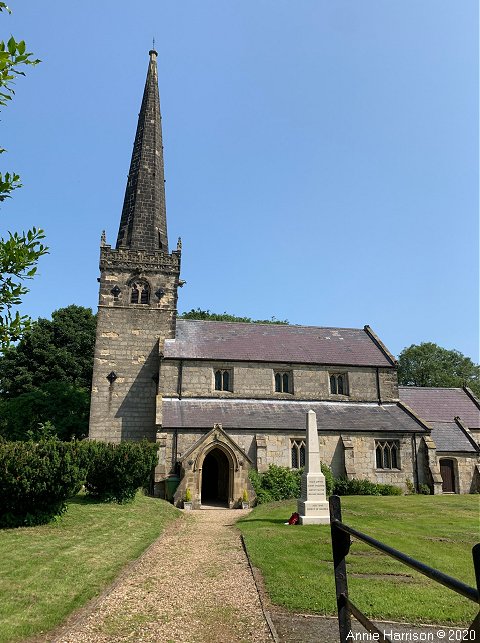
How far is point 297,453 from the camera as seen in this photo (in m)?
26.6

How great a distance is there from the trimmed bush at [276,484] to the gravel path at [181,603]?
38.1 feet

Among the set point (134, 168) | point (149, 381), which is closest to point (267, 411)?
point (149, 381)

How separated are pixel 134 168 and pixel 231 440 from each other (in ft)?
71.6

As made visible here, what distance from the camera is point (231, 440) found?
80.2 ft

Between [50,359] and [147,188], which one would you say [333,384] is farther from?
[50,359]

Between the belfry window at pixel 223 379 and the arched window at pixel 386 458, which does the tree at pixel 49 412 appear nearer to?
the belfry window at pixel 223 379

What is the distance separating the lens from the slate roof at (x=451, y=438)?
29.3 m

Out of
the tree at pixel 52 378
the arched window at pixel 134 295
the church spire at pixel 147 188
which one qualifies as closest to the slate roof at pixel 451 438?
the arched window at pixel 134 295

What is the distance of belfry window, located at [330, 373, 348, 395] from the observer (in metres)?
31.1

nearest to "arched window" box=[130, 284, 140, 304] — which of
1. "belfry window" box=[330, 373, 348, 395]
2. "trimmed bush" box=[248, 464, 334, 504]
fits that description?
"trimmed bush" box=[248, 464, 334, 504]

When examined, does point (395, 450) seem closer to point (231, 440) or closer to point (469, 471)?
point (469, 471)

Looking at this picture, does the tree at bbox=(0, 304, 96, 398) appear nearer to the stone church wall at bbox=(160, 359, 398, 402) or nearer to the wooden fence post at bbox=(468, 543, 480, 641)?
the stone church wall at bbox=(160, 359, 398, 402)

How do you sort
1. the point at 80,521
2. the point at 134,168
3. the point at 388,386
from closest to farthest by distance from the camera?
1. the point at 80,521
2. the point at 388,386
3. the point at 134,168

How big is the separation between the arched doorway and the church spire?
48.0ft
